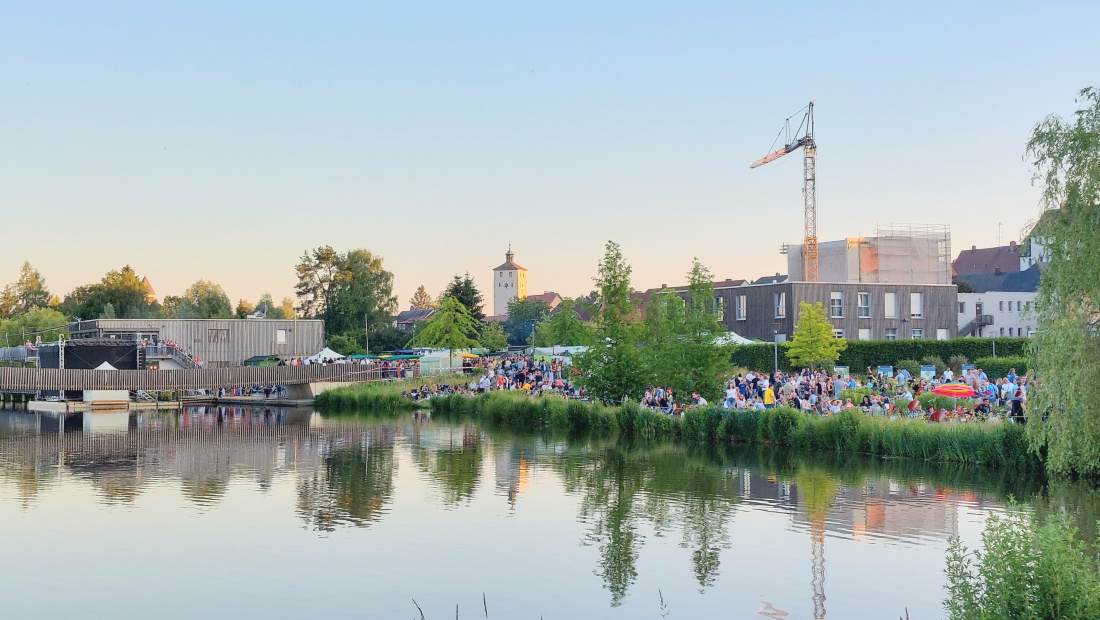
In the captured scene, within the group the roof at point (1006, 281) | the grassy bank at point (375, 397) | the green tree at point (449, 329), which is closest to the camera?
the grassy bank at point (375, 397)

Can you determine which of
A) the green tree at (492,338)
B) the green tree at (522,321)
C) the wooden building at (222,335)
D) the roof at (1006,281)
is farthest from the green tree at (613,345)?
the green tree at (522,321)

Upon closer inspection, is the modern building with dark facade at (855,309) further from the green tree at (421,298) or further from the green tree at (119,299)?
the green tree at (421,298)

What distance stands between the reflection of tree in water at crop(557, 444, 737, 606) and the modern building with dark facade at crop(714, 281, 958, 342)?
110 feet

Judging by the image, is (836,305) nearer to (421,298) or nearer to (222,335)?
(222,335)

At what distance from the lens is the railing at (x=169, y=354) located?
61.9 m

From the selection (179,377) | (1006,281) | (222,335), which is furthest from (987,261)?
(179,377)

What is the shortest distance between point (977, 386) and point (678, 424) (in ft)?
30.9

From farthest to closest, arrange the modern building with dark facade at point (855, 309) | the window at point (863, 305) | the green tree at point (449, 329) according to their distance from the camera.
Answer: the window at point (863, 305), the green tree at point (449, 329), the modern building with dark facade at point (855, 309)

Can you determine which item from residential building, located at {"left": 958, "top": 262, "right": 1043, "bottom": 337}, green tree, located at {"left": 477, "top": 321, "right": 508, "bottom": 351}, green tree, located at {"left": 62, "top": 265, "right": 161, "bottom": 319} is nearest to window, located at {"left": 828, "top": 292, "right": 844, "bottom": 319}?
residential building, located at {"left": 958, "top": 262, "right": 1043, "bottom": 337}

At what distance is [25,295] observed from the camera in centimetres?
11306

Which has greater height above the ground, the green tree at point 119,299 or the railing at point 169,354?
the green tree at point 119,299

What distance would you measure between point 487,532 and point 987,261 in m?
99.5

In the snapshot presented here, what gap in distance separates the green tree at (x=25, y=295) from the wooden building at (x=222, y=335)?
1660 inches

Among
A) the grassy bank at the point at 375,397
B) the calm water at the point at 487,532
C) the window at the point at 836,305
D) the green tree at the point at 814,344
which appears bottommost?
the calm water at the point at 487,532
